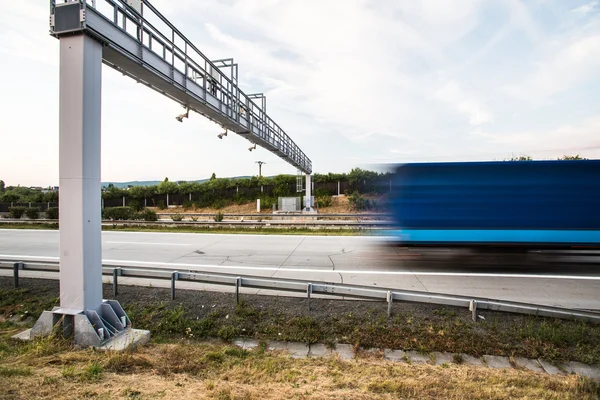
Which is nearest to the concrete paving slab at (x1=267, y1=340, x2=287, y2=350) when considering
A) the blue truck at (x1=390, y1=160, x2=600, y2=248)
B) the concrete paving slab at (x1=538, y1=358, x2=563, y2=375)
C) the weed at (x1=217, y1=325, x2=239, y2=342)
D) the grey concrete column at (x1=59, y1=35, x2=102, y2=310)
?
the weed at (x1=217, y1=325, x2=239, y2=342)

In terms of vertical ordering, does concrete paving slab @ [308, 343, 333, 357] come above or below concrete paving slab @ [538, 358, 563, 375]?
above

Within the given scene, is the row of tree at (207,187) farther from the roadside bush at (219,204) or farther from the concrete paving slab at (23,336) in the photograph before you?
the concrete paving slab at (23,336)

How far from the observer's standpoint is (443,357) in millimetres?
4395

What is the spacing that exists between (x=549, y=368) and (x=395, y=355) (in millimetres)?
1909

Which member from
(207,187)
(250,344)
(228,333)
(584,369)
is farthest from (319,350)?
(207,187)

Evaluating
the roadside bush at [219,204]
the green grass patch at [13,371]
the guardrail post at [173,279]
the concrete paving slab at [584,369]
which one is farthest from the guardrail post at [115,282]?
the roadside bush at [219,204]

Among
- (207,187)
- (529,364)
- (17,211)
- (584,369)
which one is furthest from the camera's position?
(207,187)

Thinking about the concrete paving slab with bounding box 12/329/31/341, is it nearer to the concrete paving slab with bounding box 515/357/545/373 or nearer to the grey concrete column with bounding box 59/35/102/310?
the grey concrete column with bounding box 59/35/102/310

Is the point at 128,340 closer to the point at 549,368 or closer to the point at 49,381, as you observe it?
the point at 49,381

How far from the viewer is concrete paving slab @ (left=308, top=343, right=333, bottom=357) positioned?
4442mm

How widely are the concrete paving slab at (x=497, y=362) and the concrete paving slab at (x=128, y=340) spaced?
4767mm

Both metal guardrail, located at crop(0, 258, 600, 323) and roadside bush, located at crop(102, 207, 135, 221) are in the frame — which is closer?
metal guardrail, located at crop(0, 258, 600, 323)

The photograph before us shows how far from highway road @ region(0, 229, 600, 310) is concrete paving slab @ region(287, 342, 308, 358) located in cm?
369

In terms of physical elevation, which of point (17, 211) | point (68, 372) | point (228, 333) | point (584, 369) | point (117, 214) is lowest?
point (584, 369)
